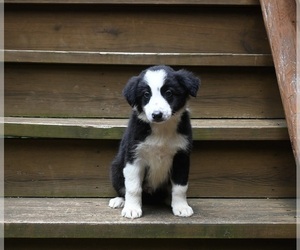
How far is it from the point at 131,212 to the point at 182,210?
0.21m

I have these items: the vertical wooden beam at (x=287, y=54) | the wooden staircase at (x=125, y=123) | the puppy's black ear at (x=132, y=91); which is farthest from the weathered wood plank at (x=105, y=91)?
the puppy's black ear at (x=132, y=91)

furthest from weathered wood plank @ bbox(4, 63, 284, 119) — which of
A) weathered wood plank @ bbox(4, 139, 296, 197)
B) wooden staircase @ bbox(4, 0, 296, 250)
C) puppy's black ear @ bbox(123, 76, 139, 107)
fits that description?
puppy's black ear @ bbox(123, 76, 139, 107)

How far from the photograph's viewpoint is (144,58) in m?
2.67

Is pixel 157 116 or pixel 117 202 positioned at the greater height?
pixel 157 116

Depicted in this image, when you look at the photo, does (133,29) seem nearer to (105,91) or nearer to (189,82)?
(105,91)

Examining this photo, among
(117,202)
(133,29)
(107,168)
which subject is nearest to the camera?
(117,202)

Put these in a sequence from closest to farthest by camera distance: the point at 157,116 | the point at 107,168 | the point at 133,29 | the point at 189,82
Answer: the point at 157,116 → the point at 189,82 → the point at 107,168 → the point at 133,29

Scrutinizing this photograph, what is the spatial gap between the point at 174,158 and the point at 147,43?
920 millimetres

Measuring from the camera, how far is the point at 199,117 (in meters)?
2.79

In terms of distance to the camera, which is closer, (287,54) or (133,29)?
(287,54)

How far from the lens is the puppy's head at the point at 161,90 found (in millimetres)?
2139
